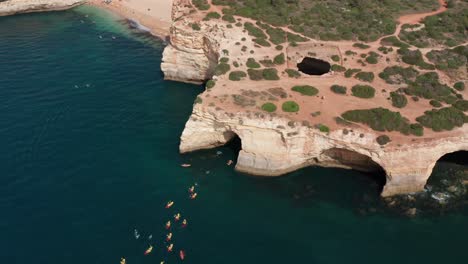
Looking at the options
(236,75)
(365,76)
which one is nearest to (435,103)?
(365,76)

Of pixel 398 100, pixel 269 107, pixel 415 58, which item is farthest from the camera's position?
pixel 415 58

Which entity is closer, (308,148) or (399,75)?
(308,148)

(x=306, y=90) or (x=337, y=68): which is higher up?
Answer: (x=337, y=68)

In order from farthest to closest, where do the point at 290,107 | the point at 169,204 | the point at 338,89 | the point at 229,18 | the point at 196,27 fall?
the point at 229,18
the point at 196,27
the point at 338,89
the point at 290,107
the point at 169,204

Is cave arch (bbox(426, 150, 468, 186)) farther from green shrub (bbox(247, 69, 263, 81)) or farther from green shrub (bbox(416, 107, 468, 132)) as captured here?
green shrub (bbox(247, 69, 263, 81))

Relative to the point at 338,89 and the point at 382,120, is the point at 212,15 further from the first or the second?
the point at 382,120

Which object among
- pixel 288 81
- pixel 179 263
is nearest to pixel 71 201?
pixel 179 263

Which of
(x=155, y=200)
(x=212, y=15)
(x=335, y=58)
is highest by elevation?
(x=212, y=15)
